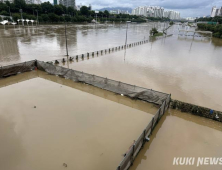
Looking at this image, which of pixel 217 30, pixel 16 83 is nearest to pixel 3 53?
pixel 16 83

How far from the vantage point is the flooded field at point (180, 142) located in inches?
315

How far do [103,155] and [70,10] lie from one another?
11668cm

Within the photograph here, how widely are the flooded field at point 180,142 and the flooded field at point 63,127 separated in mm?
1111

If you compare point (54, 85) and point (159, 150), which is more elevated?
point (54, 85)

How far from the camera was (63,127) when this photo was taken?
10031 millimetres

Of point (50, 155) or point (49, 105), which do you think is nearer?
point (50, 155)

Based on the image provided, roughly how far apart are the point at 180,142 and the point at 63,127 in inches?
291

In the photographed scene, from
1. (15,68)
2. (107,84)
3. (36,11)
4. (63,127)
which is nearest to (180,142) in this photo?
(63,127)

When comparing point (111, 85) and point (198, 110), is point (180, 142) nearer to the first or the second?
point (198, 110)

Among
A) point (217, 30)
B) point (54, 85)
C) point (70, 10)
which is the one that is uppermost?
point (70, 10)

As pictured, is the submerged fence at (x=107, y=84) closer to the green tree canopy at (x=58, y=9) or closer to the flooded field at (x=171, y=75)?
the flooded field at (x=171, y=75)

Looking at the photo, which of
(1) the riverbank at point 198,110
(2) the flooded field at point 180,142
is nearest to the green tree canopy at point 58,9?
(1) the riverbank at point 198,110

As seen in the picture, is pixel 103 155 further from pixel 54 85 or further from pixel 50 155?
pixel 54 85

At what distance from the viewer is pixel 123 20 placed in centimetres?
14800
